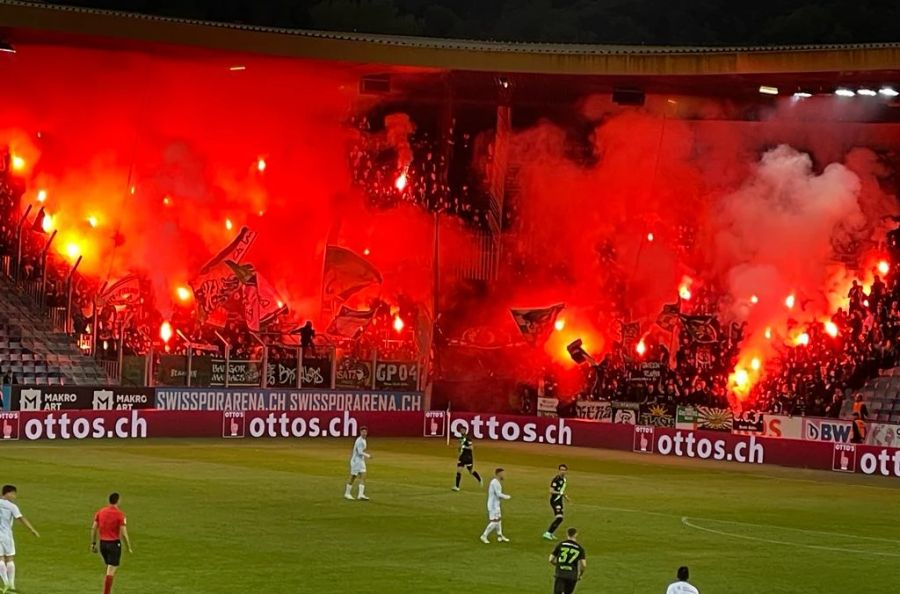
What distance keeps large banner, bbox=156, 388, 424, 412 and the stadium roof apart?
13723mm

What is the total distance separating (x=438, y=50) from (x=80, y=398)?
20.1 m

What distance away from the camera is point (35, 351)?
56656 millimetres

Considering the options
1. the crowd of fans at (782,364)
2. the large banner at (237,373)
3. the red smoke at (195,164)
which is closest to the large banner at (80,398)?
the large banner at (237,373)

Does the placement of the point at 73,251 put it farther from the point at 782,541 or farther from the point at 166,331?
the point at 782,541

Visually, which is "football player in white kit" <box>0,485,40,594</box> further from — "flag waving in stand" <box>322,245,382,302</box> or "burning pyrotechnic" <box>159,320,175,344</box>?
"flag waving in stand" <box>322,245,382,302</box>

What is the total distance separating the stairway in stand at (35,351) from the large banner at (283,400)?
3.26 m

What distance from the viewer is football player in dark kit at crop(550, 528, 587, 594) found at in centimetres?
2131

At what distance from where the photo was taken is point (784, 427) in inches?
2173

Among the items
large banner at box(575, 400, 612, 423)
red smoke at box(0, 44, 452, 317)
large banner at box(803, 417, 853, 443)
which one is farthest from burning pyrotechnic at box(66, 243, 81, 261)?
large banner at box(803, 417, 853, 443)

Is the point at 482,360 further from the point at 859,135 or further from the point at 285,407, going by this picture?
the point at 859,135

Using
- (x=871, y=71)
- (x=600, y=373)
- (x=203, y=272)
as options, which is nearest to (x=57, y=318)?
(x=203, y=272)

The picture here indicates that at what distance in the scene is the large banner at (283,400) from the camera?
2206 inches

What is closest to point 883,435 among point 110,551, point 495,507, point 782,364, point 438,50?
point 782,364

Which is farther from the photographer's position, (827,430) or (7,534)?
(827,430)
